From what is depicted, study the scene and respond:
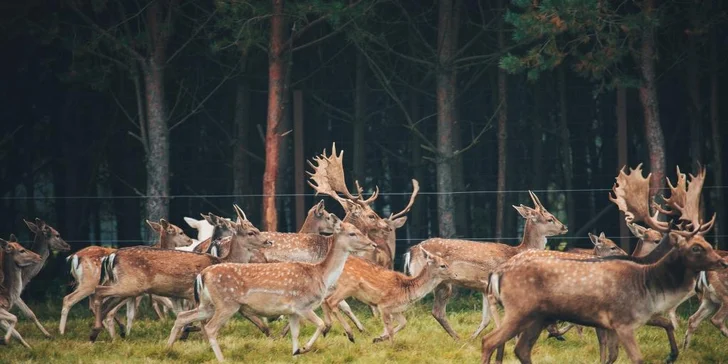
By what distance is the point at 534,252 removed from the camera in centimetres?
1159

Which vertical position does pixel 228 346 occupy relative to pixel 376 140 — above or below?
below

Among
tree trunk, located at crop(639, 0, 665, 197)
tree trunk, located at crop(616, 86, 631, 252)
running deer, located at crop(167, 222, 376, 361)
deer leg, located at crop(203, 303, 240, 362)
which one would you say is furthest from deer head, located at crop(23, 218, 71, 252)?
tree trunk, located at crop(639, 0, 665, 197)

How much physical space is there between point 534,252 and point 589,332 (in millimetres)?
1673

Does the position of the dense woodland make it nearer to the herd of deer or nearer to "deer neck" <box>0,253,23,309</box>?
the herd of deer

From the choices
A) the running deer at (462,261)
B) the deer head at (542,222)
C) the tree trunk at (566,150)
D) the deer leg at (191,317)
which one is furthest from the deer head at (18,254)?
the tree trunk at (566,150)

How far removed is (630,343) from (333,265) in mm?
2862

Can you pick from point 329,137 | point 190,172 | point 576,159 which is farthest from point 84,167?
point 576,159

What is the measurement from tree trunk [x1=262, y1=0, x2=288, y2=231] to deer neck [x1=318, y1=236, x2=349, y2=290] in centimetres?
399

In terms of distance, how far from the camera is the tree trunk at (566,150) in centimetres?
1834

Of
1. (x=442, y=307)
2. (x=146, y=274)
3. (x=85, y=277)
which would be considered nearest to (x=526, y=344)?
(x=442, y=307)

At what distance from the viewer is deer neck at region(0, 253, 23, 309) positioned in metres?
13.0

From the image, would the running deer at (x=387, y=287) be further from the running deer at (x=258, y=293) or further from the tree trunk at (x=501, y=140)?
the tree trunk at (x=501, y=140)

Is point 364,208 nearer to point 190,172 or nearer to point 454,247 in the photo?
point 454,247

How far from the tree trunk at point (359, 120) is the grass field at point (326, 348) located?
5169 mm
